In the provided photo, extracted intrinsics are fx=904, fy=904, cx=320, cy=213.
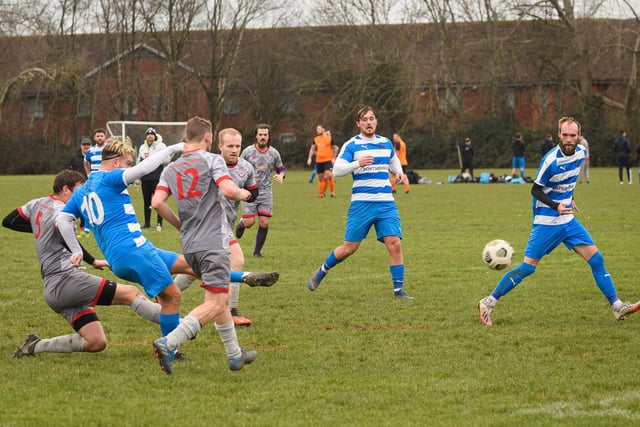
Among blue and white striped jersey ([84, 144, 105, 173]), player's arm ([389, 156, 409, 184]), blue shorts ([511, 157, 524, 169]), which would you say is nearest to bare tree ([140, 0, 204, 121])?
blue shorts ([511, 157, 524, 169])

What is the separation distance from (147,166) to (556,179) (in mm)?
3555

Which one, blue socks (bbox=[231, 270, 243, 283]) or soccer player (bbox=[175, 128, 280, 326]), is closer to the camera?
soccer player (bbox=[175, 128, 280, 326])

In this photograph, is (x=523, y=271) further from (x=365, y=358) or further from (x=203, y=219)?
(x=203, y=219)

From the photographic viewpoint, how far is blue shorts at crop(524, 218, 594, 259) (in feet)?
25.1

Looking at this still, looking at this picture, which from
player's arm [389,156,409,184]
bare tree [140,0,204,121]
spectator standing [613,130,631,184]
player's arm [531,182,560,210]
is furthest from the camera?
bare tree [140,0,204,121]

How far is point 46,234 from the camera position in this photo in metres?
6.51

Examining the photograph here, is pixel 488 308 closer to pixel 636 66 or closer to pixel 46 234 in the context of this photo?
pixel 46 234

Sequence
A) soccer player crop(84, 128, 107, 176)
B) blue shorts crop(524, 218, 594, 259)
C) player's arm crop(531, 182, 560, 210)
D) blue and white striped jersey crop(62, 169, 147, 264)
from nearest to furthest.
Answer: blue and white striped jersey crop(62, 169, 147, 264)
player's arm crop(531, 182, 560, 210)
blue shorts crop(524, 218, 594, 259)
soccer player crop(84, 128, 107, 176)

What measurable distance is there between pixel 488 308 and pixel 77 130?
49257mm

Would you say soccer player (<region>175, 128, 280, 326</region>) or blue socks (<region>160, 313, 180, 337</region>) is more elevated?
soccer player (<region>175, 128, 280, 326</region>)

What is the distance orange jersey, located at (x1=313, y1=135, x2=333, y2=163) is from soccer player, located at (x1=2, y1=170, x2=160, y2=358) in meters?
19.3

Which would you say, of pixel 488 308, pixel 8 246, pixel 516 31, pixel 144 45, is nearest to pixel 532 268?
pixel 488 308

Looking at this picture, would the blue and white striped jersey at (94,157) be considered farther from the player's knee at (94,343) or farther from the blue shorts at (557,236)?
the blue shorts at (557,236)

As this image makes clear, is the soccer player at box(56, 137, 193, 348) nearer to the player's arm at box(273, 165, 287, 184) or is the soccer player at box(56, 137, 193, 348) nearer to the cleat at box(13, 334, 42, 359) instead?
the cleat at box(13, 334, 42, 359)
